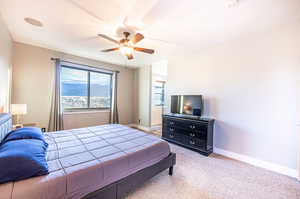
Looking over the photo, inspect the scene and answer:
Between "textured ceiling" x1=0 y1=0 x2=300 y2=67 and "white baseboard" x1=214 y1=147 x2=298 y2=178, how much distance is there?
2.60m

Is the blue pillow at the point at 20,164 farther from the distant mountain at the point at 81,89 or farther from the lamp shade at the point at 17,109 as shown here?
the distant mountain at the point at 81,89

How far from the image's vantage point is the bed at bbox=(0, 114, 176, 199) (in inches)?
44.6

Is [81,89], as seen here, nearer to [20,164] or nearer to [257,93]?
[20,164]

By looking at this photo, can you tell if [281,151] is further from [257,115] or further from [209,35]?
[209,35]

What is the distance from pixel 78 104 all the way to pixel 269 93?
5190 millimetres

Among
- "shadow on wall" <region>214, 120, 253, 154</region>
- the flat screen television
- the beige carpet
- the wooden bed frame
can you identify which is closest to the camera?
the wooden bed frame

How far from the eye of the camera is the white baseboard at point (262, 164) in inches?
89.7

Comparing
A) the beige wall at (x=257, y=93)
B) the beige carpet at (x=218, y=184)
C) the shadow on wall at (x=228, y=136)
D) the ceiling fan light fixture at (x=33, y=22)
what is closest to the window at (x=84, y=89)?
the ceiling fan light fixture at (x=33, y=22)

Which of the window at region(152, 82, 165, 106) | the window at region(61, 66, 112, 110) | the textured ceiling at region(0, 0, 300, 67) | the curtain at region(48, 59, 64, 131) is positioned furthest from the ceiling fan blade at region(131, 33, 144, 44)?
the window at region(152, 82, 165, 106)

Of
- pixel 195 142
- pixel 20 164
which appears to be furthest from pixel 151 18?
pixel 195 142

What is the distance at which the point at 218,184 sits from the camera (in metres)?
2.03

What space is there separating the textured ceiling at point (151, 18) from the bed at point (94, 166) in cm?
184

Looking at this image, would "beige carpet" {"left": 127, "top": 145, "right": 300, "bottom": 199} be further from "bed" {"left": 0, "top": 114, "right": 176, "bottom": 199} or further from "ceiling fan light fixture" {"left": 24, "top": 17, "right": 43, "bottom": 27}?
"ceiling fan light fixture" {"left": 24, "top": 17, "right": 43, "bottom": 27}

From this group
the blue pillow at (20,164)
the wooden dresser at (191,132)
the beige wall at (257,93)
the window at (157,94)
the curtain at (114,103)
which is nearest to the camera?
the blue pillow at (20,164)
